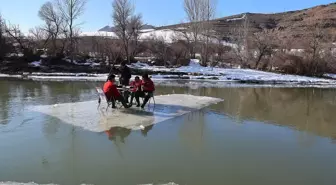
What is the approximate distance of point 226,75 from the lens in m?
34.2

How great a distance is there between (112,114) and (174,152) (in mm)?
4296

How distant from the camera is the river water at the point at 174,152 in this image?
19.2 feet

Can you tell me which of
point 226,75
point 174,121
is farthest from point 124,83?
point 226,75

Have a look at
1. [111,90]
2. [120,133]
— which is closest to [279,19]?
[111,90]

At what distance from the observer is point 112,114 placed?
11.1m

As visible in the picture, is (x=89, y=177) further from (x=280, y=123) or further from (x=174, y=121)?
(x=280, y=123)

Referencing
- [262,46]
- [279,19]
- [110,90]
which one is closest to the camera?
[110,90]

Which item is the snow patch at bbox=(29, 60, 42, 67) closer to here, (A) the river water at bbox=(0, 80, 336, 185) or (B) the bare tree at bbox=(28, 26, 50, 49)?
(B) the bare tree at bbox=(28, 26, 50, 49)

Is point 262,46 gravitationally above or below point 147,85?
→ above

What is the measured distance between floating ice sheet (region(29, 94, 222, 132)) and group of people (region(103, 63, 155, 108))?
40cm

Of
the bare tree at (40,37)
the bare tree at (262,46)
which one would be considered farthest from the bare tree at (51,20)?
the bare tree at (262,46)

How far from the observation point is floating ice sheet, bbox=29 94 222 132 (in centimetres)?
973

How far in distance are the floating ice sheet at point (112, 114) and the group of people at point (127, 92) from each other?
40cm

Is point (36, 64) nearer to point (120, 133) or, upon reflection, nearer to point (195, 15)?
point (195, 15)
